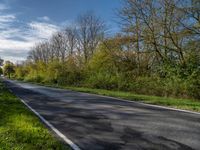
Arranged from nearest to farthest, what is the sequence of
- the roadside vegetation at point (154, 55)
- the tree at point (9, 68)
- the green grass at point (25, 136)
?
the green grass at point (25, 136)
the roadside vegetation at point (154, 55)
the tree at point (9, 68)

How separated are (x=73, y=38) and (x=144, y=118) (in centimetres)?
5493

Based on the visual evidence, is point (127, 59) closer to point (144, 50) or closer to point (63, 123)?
point (144, 50)

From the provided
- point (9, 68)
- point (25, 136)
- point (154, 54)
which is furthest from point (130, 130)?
point (9, 68)

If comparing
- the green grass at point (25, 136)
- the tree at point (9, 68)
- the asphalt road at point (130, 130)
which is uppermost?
the tree at point (9, 68)

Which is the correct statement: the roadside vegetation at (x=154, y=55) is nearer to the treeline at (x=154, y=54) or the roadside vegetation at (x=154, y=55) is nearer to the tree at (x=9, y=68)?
the treeline at (x=154, y=54)

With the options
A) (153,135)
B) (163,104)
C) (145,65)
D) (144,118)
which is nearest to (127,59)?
(145,65)

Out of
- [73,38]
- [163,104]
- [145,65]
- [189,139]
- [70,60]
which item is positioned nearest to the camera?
[189,139]

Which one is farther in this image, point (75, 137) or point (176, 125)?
point (176, 125)

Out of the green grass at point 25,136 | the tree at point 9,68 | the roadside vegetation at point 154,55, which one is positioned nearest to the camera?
the green grass at point 25,136

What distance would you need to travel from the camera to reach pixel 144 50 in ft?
90.2

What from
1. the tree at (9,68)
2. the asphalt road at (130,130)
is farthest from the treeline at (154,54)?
the tree at (9,68)

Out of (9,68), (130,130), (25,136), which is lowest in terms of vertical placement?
(25,136)

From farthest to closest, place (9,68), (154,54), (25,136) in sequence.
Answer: (9,68) → (154,54) → (25,136)

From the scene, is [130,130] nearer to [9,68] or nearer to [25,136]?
[25,136]
